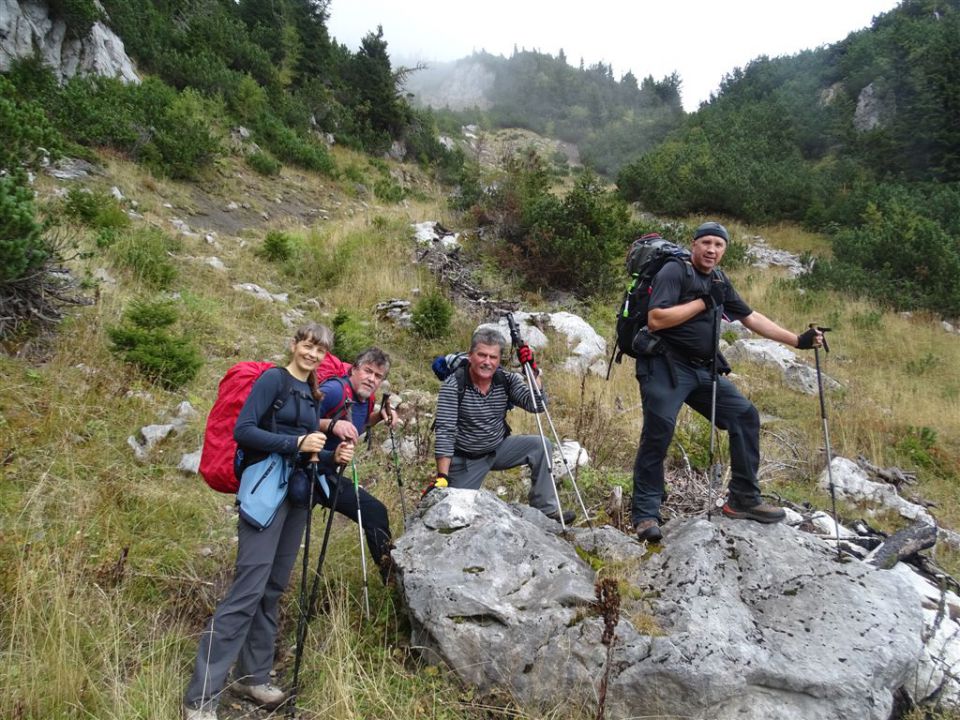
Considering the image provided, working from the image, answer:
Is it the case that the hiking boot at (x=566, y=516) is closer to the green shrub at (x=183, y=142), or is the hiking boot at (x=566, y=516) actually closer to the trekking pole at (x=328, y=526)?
the trekking pole at (x=328, y=526)

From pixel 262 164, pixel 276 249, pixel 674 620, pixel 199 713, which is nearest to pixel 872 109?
pixel 262 164

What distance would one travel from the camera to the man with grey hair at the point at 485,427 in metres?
4.02

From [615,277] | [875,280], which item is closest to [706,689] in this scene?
[615,277]

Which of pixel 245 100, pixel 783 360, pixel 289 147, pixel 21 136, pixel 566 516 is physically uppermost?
pixel 245 100

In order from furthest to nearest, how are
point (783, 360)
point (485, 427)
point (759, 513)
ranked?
1. point (783, 360)
2. point (485, 427)
3. point (759, 513)

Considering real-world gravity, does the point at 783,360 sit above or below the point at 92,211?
below

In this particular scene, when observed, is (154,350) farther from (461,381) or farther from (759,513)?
(759,513)

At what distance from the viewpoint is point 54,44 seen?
10.6 metres

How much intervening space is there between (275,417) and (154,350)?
3.15 metres

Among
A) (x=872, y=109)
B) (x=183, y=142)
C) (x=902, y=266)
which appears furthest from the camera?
(x=872, y=109)

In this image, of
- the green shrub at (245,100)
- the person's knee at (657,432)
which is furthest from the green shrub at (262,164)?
the person's knee at (657,432)

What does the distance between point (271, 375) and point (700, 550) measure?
234cm

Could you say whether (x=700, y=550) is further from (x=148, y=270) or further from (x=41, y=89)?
(x=41, y=89)

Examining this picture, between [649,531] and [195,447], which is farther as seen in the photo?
[195,447]
